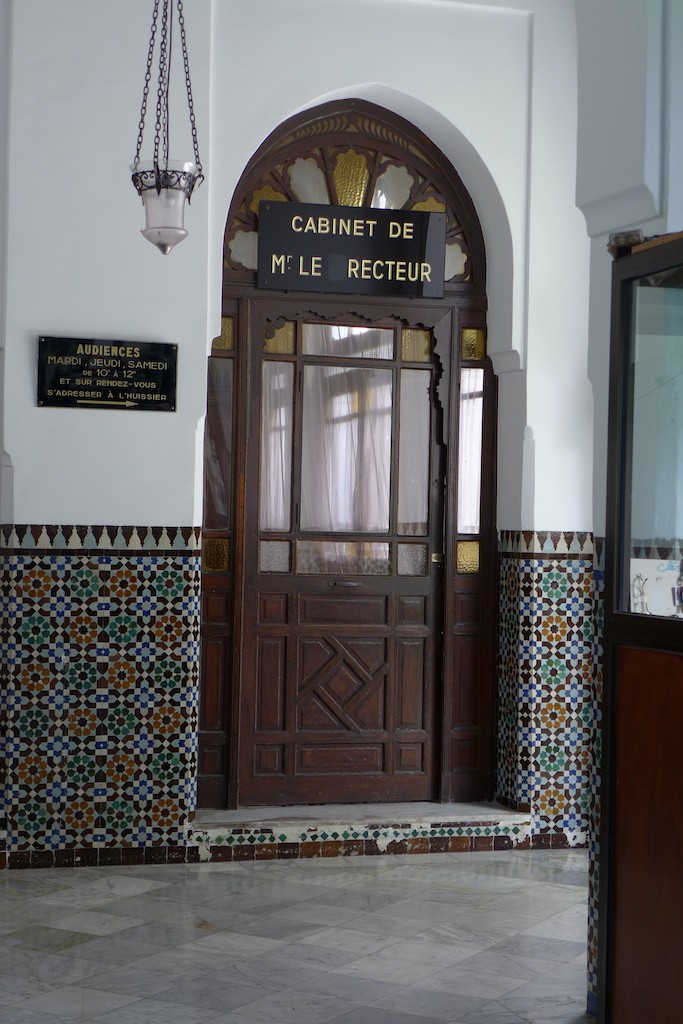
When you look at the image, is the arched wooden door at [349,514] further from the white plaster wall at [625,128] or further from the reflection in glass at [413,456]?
the white plaster wall at [625,128]

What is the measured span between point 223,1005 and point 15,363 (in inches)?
105

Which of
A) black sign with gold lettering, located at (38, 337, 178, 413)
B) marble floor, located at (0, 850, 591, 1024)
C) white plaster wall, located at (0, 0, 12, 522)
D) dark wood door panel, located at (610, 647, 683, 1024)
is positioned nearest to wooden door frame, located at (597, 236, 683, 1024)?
dark wood door panel, located at (610, 647, 683, 1024)

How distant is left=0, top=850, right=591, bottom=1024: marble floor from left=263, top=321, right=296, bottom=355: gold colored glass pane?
2244mm

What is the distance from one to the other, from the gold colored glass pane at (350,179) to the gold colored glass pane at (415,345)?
636 mm

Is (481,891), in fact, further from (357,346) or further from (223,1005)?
(357,346)

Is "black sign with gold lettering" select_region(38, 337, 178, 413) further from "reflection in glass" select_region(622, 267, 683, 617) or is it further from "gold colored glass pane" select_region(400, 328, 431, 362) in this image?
"reflection in glass" select_region(622, 267, 683, 617)

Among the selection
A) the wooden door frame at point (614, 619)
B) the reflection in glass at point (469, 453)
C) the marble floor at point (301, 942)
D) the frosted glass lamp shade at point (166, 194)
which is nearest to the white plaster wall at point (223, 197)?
the reflection in glass at point (469, 453)

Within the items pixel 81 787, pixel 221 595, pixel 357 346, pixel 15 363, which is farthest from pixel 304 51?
pixel 81 787

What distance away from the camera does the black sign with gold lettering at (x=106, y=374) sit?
5.07 metres

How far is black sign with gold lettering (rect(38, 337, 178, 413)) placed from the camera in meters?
5.07

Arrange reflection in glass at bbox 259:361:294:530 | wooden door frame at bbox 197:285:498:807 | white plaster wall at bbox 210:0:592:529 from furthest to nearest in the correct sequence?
wooden door frame at bbox 197:285:498:807, reflection in glass at bbox 259:361:294:530, white plaster wall at bbox 210:0:592:529

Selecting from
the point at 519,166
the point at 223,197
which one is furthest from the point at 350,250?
the point at 519,166

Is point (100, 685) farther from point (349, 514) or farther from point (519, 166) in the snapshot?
point (519, 166)

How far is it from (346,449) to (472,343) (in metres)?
0.79
